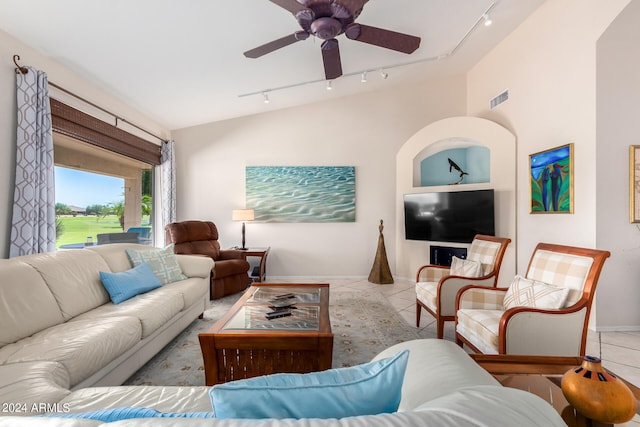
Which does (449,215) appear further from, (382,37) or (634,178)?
(382,37)

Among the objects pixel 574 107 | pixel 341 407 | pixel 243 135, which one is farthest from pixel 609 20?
pixel 243 135

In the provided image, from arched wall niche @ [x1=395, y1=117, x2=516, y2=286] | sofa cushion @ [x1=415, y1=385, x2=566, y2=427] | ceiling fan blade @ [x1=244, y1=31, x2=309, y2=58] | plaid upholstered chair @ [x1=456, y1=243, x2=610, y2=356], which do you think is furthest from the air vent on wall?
sofa cushion @ [x1=415, y1=385, x2=566, y2=427]

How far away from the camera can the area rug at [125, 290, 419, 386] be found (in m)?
2.04

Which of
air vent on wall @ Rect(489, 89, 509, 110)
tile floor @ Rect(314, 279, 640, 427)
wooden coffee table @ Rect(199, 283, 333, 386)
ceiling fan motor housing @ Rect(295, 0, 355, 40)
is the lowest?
tile floor @ Rect(314, 279, 640, 427)

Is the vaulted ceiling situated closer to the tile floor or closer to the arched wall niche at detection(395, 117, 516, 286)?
the arched wall niche at detection(395, 117, 516, 286)

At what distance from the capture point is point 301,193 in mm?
4934

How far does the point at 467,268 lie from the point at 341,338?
53.2 inches

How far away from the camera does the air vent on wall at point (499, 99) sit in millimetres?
3922

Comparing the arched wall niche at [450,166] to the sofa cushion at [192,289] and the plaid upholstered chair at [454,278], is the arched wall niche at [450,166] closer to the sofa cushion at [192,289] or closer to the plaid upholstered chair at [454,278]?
the plaid upholstered chair at [454,278]

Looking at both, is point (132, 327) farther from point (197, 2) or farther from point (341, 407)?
point (197, 2)

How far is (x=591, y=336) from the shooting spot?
2.67 meters

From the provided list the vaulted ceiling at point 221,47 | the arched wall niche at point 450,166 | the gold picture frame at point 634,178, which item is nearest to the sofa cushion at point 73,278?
the vaulted ceiling at point 221,47

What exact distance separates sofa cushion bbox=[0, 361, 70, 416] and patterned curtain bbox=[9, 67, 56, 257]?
1.36m

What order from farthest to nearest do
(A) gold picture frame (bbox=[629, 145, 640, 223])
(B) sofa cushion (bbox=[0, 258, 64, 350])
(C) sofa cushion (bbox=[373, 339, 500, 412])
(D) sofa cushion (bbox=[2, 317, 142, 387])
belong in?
(A) gold picture frame (bbox=[629, 145, 640, 223]), (B) sofa cushion (bbox=[0, 258, 64, 350]), (D) sofa cushion (bbox=[2, 317, 142, 387]), (C) sofa cushion (bbox=[373, 339, 500, 412])
